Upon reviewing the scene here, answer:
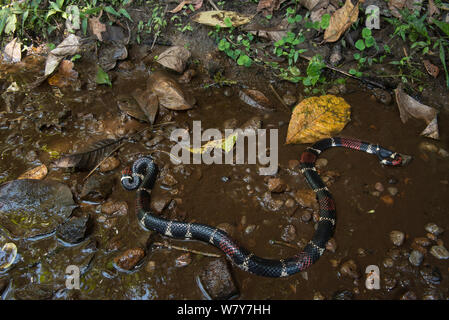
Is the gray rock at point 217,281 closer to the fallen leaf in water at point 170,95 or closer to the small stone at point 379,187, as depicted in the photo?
the small stone at point 379,187

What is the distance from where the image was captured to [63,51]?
21.0ft

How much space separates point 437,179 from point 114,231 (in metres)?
4.75

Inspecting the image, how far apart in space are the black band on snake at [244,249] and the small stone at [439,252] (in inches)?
48.0

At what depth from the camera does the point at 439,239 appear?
13.4ft

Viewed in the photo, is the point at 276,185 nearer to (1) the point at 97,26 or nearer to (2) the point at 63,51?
(1) the point at 97,26

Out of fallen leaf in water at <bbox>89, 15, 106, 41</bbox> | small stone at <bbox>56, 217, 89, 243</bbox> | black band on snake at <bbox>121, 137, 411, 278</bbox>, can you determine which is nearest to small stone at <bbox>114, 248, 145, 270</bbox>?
black band on snake at <bbox>121, 137, 411, 278</bbox>

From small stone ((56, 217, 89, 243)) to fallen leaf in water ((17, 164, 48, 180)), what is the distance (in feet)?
3.67

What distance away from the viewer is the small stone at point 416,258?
3.87 meters

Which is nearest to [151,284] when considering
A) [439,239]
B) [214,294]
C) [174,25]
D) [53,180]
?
[214,294]

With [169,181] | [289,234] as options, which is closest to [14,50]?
[169,181]

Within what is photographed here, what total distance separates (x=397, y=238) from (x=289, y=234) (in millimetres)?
1369

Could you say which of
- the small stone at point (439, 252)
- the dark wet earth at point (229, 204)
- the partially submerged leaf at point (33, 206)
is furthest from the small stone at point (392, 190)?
the partially submerged leaf at point (33, 206)

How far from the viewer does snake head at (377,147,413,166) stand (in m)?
4.93

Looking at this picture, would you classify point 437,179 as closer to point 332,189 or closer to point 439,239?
point 439,239
